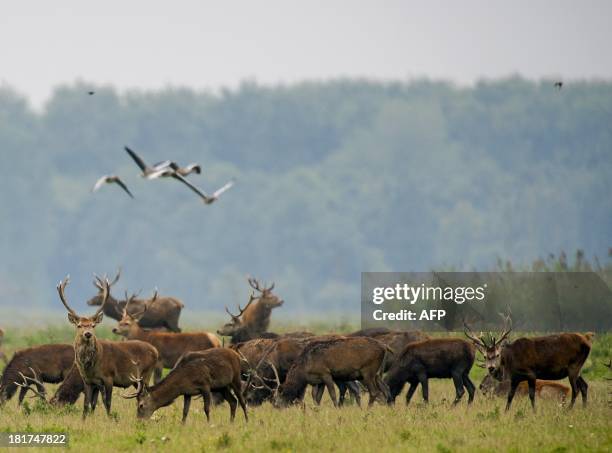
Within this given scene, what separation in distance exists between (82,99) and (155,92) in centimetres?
862

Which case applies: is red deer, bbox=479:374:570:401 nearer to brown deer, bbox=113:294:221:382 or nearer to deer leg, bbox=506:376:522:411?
deer leg, bbox=506:376:522:411

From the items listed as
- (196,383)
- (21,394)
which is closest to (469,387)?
(196,383)

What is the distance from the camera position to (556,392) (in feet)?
66.9

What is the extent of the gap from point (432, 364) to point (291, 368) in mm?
2086

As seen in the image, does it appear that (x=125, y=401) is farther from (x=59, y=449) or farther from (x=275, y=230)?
(x=275, y=230)

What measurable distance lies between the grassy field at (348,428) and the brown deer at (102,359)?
16.2 inches

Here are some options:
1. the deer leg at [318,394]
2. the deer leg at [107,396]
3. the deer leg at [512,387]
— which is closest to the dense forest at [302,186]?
the deer leg at [318,394]

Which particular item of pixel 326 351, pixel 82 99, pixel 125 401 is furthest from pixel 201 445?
pixel 82 99

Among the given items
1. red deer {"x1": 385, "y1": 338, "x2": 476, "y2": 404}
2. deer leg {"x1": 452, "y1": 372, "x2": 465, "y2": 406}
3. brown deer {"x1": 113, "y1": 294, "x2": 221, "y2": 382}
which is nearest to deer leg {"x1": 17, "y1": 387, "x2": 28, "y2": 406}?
brown deer {"x1": 113, "y1": 294, "x2": 221, "y2": 382}

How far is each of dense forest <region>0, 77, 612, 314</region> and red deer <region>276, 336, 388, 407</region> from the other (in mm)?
70219

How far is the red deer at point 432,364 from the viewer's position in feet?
67.4

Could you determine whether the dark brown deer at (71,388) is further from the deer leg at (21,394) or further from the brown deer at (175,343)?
the brown deer at (175,343)

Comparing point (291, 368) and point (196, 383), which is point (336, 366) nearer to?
point (291, 368)

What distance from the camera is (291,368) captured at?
66.8 ft
